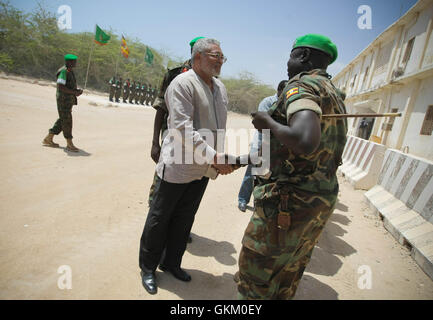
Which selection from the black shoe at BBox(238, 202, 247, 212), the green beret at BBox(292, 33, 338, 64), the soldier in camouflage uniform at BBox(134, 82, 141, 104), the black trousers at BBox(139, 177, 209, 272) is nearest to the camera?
the green beret at BBox(292, 33, 338, 64)

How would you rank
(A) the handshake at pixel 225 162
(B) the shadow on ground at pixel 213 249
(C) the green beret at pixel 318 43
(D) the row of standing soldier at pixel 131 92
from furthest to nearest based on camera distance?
(D) the row of standing soldier at pixel 131 92 < (B) the shadow on ground at pixel 213 249 < (A) the handshake at pixel 225 162 < (C) the green beret at pixel 318 43

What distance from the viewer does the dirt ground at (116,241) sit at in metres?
2.16

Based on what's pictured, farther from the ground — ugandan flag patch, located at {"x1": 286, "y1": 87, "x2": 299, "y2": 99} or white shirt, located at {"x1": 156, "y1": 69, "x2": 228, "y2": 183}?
ugandan flag patch, located at {"x1": 286, "y1": 87, "x2": 299, "y2": 99}

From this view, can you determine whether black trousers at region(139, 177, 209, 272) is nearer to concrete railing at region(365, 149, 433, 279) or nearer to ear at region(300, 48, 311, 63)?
ear at region(300, 48, 311, 63)

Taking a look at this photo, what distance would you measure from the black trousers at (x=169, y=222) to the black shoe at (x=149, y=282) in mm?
45

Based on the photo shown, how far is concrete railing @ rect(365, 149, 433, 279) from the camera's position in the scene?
10.5 feet

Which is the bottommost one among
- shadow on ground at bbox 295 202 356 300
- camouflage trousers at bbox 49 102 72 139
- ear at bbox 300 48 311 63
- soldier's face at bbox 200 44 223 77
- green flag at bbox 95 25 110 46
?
shadow on ground at bbox 295 202 356 300

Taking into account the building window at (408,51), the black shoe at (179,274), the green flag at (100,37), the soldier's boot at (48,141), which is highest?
the building window at (408,51)

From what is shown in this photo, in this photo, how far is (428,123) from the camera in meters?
9.80

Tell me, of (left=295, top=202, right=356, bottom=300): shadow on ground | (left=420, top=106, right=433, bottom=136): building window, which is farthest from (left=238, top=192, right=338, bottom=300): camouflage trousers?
(left=420, top=106, right=433, bottom=136): building window

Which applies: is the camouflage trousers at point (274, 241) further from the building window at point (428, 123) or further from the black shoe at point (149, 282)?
the building window at point (428, 123)

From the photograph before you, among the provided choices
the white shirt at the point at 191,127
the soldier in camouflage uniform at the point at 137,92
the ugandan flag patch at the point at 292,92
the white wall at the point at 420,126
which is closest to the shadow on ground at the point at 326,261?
the white shirt at the point at 191,127

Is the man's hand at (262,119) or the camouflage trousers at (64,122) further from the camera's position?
the camouflage trousers at (64,122)

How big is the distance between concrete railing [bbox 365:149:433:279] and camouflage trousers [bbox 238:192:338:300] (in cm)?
223
